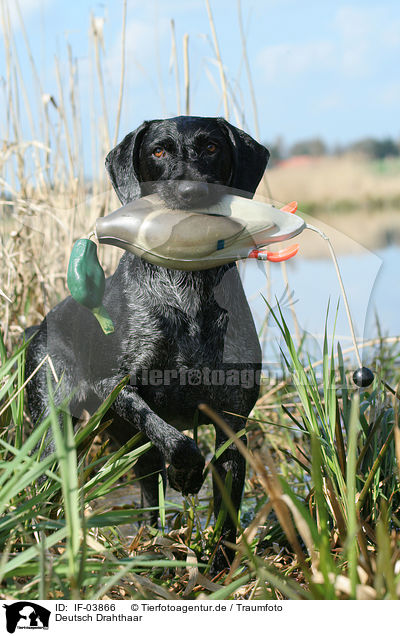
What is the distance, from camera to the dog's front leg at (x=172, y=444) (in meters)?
2.08

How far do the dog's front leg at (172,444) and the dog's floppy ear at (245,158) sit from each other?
820 millimetres

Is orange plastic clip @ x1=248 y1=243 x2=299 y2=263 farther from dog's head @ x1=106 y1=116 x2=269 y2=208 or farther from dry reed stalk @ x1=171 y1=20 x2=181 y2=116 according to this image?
dry reed stalk @ x1=171 y1=20 x2=181 y2=116

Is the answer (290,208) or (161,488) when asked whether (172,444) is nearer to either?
(161,488)

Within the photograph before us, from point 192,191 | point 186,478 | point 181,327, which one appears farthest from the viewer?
point 181,327

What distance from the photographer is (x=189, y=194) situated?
2.00 metres

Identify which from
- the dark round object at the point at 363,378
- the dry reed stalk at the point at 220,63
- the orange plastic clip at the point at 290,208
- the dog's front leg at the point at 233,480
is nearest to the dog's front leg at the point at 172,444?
the dog's front leg at the point at 233,480

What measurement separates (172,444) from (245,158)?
39.3 inches

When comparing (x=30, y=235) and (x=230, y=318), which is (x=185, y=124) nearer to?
(x=230, y=318)

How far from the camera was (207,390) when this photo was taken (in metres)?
2.26

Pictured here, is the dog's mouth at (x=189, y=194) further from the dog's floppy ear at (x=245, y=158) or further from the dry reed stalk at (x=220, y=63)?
the dry reed stalk at (x=220, y=63)

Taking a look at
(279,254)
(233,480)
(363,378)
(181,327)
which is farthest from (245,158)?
(233,480)

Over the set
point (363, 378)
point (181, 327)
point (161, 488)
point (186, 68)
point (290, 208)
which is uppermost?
point (186, 68)

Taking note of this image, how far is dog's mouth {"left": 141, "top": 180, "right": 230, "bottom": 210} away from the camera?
2006 millimetres

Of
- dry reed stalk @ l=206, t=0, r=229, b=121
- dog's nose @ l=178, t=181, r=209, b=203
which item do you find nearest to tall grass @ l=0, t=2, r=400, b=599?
dry reed stalk @ l=206, t=0, r=229, b=121
